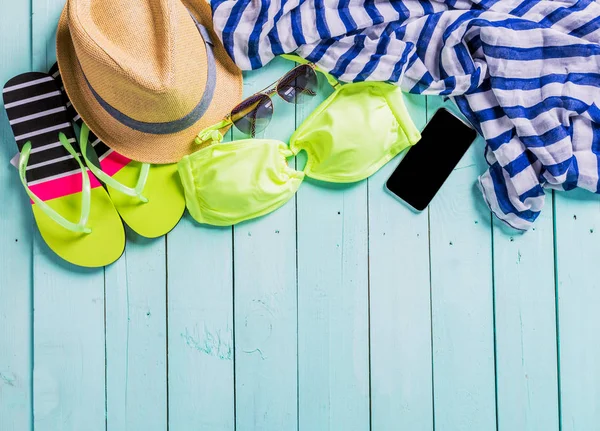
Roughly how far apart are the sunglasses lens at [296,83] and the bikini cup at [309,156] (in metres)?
0.04

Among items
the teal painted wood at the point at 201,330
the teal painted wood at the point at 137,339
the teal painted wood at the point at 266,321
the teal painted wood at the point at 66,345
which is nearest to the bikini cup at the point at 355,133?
the teal painted wood at the point at 266,321

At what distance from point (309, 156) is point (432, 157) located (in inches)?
8.6

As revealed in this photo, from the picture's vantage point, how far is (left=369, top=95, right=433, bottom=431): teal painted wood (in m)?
0.91

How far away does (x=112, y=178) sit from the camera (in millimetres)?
837

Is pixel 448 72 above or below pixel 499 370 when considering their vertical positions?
above

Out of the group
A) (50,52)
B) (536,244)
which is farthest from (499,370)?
(50,52)

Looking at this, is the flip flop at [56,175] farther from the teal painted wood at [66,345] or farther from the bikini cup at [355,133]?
the bikini cup at [355,133]

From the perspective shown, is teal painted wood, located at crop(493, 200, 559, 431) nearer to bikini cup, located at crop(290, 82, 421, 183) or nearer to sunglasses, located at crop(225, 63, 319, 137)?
bikini cup, located at crop(290, 82, 421, 183)

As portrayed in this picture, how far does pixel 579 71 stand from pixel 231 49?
0.58 meters

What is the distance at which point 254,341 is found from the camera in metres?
0.91

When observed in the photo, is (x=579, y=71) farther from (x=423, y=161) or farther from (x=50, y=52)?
(x=50, y=52)

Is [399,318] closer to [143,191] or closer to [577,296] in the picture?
[577,296]

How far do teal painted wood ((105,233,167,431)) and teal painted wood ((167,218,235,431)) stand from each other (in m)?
0.02

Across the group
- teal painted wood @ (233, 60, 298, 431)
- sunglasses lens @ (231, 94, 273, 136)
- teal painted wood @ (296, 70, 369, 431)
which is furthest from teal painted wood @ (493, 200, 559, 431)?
sunglasses lens @ (231, 94, 273, 136)
